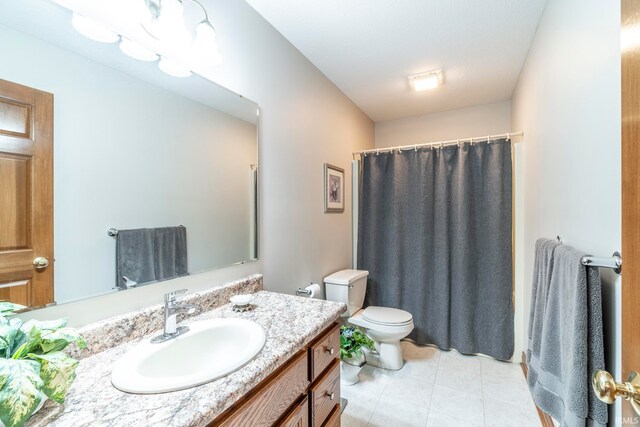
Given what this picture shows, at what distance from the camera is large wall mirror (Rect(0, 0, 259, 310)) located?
0.82 m

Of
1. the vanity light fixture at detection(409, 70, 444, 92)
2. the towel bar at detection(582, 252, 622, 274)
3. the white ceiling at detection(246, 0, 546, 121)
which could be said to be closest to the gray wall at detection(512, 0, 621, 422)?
the towel bar at detection(582, 252, 622, 274)

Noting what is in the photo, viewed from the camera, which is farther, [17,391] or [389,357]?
[389,357]

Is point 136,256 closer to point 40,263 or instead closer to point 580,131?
point 40,263

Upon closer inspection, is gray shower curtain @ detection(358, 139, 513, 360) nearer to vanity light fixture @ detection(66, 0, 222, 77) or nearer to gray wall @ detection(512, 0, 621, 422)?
gray wall @ detection(512, 0, 621, 422)

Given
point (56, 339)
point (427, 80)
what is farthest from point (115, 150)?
point (427, 80)

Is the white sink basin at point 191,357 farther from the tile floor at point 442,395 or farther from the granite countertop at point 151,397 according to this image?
the tile floor at point 442,395

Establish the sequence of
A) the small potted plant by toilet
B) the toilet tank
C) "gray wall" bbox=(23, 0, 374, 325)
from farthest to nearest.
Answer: the toilet tank
the small potted plant by toilet
"gray wall" bbox=(23, 0, 374, 325)

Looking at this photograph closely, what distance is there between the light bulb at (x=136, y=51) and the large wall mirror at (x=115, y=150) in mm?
27

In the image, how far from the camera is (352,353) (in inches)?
79.0

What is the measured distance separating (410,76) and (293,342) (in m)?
2.26

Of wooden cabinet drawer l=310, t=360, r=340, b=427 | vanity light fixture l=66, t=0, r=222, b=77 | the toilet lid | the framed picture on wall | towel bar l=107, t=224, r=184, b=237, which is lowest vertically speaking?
the toilet lid

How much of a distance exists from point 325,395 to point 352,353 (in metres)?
0.96

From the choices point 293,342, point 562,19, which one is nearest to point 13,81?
point 293,342

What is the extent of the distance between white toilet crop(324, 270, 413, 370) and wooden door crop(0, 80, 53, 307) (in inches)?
68.1
